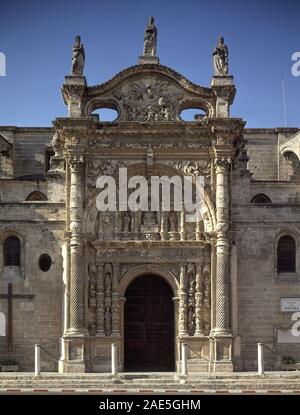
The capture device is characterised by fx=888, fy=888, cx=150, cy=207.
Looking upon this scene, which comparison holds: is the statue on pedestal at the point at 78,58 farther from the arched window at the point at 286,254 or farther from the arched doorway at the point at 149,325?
the arched window at the point at 286,254

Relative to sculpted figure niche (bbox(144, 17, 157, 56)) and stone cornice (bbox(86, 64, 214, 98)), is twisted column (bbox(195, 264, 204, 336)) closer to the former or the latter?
stone cornice (bbox(86, 64, 214, 98))

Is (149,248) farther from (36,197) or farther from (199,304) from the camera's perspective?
(36,197)

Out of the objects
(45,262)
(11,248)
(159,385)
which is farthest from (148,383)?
(11,248)

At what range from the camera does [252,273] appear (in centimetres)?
3397

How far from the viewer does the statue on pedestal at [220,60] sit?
34.6 metres

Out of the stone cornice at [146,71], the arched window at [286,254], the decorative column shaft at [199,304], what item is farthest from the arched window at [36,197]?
the arched window at [286,254]

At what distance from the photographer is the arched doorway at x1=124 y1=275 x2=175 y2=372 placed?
33969 millimetres

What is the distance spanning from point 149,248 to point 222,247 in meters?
2.77
